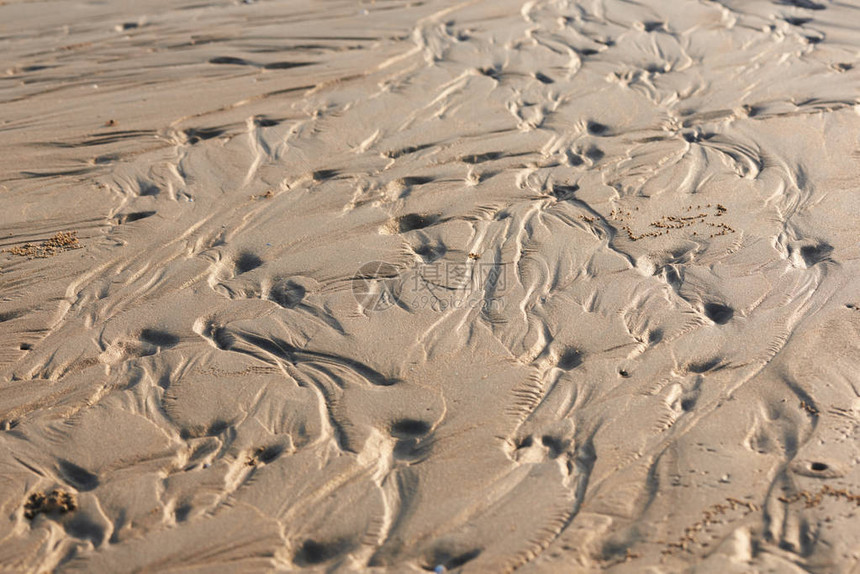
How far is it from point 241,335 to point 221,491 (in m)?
0.85

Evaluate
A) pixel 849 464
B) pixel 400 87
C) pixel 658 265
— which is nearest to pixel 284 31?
pixel 400 87

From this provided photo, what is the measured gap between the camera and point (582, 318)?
3287mm

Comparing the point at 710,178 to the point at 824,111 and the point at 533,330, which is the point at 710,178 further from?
the point at 533,330

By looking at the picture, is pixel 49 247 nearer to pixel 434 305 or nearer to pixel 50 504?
pixel 50 504
